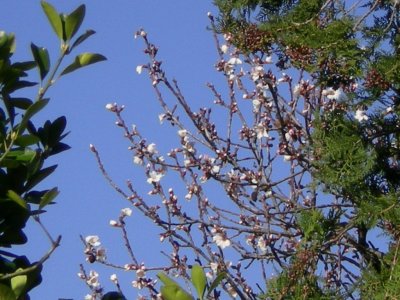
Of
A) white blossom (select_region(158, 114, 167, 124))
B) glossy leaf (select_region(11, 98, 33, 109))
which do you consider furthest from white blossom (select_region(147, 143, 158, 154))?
glossy leaf (select_region(11, 98, 33, 109))

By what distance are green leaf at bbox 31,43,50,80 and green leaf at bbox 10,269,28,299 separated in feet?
1.34

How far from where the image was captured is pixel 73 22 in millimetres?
1682

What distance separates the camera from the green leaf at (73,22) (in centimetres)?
168

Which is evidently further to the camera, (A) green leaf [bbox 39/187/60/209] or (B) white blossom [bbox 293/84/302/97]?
(B) white blossom [bbox 293/84/302/97]

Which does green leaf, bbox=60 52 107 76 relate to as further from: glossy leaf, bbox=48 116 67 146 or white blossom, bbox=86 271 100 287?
white blossom, bbox=86 271 100 287

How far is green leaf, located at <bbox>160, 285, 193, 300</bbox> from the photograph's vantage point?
1.61 meters

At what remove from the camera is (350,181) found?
5.06 metres

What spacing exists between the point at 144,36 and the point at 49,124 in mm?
4368

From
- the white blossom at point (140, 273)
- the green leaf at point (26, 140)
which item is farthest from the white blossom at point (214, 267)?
the green leaf at point (26, 140)

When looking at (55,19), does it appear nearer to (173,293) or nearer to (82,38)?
(82,38)

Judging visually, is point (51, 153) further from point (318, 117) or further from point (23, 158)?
point (318, 117)

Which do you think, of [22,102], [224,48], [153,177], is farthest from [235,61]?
[22,102]

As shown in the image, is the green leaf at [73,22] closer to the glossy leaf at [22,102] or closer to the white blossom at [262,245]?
the glossy leaf at [22,102]

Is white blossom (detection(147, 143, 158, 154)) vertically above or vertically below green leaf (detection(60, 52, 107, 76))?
above
